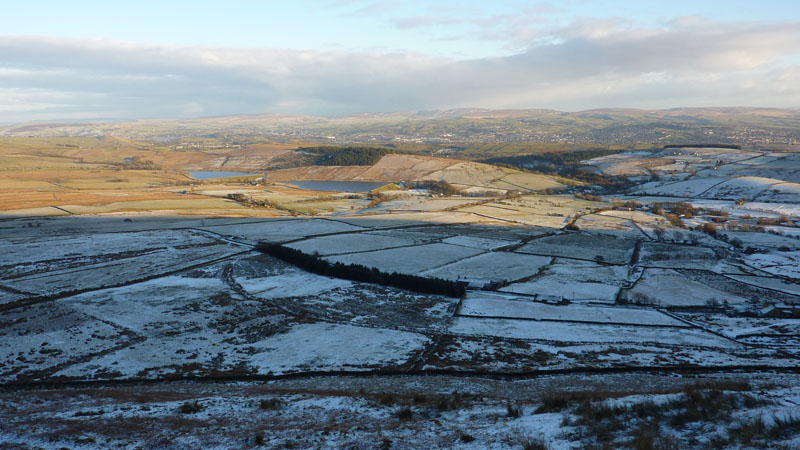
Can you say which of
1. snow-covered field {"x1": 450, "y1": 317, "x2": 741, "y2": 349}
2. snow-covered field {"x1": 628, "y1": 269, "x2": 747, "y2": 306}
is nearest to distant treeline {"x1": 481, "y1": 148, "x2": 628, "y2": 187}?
snow-covered field {"x1": 628, "y1": 269, "x2": 747, "y2": 306}

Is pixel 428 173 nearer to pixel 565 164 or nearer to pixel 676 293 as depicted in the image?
pixel 565 164

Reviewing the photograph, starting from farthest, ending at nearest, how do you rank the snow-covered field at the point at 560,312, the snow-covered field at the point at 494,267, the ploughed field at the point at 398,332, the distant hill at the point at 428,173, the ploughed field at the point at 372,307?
1. the distant hill at the point at 428,173
2. the snow-covered field at the point at 494,267
3. the snow-covered field at the point at 560,312
4. the ploughed field at the point at 372,307
5. the ploughed field at the point at 398,332

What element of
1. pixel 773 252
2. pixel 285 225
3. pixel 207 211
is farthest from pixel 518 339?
pixel 207 211

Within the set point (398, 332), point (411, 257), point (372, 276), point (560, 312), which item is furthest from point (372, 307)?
point (411, 257)

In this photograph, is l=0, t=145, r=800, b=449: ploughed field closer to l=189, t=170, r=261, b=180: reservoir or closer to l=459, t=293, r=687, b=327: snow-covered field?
l=459, t=293, r=687, b=327: snow-covered field

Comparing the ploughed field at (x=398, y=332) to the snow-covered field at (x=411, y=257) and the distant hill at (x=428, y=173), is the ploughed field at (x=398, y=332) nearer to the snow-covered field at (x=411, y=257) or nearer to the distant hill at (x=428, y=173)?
the snow-covered field at (x=411, y=257)

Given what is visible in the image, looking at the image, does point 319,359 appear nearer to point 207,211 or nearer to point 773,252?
point 773,252

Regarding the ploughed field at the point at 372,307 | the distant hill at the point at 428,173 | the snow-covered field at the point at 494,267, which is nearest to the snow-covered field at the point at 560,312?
the ploughed field at the point at 372,307
